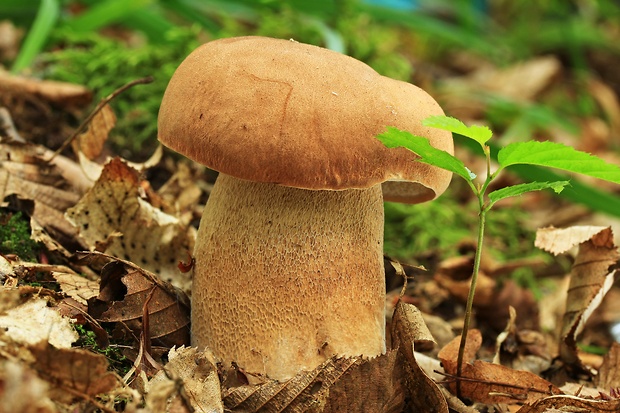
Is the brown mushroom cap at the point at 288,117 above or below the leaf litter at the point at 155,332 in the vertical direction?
above

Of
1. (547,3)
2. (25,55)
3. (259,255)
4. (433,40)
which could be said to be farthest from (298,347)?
(547,3)

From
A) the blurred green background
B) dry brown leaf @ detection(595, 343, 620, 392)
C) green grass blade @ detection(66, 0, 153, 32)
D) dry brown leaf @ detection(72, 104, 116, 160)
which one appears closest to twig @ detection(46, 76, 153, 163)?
dry brown leaf @ detection(72, 104, 116, 160)

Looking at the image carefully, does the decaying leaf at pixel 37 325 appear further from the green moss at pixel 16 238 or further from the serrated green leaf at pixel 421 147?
the serrated green leaf at pixel 421 147

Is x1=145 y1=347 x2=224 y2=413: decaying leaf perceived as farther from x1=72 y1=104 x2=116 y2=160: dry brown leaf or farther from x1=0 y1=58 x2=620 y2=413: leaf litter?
x1=72 y1=104 x2=116 y2=160: dry brown leaf

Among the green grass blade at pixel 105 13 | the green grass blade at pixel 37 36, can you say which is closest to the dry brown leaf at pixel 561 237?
the green grass blade at pixel 37 36

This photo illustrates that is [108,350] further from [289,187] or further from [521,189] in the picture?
[521,189]

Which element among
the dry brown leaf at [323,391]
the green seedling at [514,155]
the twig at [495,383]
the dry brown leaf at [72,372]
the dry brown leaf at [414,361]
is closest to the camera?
the dry brown leaf at [72,372]

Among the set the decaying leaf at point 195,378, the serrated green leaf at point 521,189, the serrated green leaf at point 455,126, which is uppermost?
Result: the serrated green leaf at point 455,126
